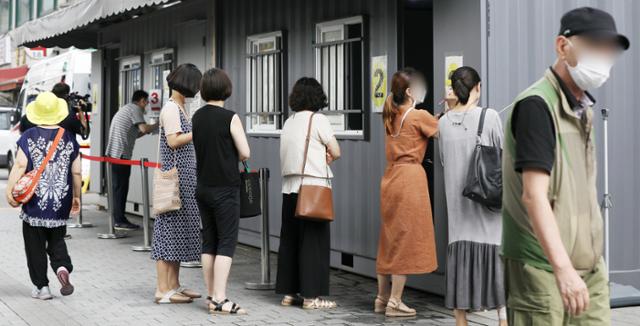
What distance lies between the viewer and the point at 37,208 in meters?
8.30

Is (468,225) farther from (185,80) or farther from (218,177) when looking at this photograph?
(185,80)

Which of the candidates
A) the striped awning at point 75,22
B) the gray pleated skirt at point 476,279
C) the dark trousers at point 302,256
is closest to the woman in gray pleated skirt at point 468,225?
the gray pleated skirt at point 476,279

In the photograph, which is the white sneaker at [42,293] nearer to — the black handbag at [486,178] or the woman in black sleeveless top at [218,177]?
the woman in black sleeveless top at [218,177]

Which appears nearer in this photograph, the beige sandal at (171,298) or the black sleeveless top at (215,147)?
the black sleeveless top at (215,147)

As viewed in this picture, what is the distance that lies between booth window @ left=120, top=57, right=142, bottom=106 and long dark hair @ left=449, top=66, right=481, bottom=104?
30.4ft

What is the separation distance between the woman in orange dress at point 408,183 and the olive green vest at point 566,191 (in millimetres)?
3582

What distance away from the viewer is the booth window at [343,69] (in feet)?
31.4

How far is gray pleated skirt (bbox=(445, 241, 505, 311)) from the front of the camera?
675 cm

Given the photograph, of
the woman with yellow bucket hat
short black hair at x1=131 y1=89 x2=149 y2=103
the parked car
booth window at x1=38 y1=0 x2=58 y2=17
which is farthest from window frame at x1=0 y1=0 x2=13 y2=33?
the woman with yellow bucket hat

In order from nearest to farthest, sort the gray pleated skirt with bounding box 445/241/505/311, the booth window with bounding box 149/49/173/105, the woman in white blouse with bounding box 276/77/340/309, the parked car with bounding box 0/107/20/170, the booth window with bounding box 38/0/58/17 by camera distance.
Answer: the gray pleated skirt with bounding box 445/241/505/311 → the woman in white blouse with bounding box 276/77/340/309 → the booth window with bounding box 149/49/173/105 → the parked car with bounding box 0/107/20/170 → the booth window with bounding box 38/0/58/17

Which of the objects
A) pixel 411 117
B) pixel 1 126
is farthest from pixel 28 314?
pixel 1 126

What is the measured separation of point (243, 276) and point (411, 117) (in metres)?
3.07

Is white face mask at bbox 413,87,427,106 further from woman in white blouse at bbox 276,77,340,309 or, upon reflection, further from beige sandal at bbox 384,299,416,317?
beige sandal at bbox 384,299,416,317

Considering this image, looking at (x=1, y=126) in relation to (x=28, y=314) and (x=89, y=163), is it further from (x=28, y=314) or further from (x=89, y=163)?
(x=28, y=314)
